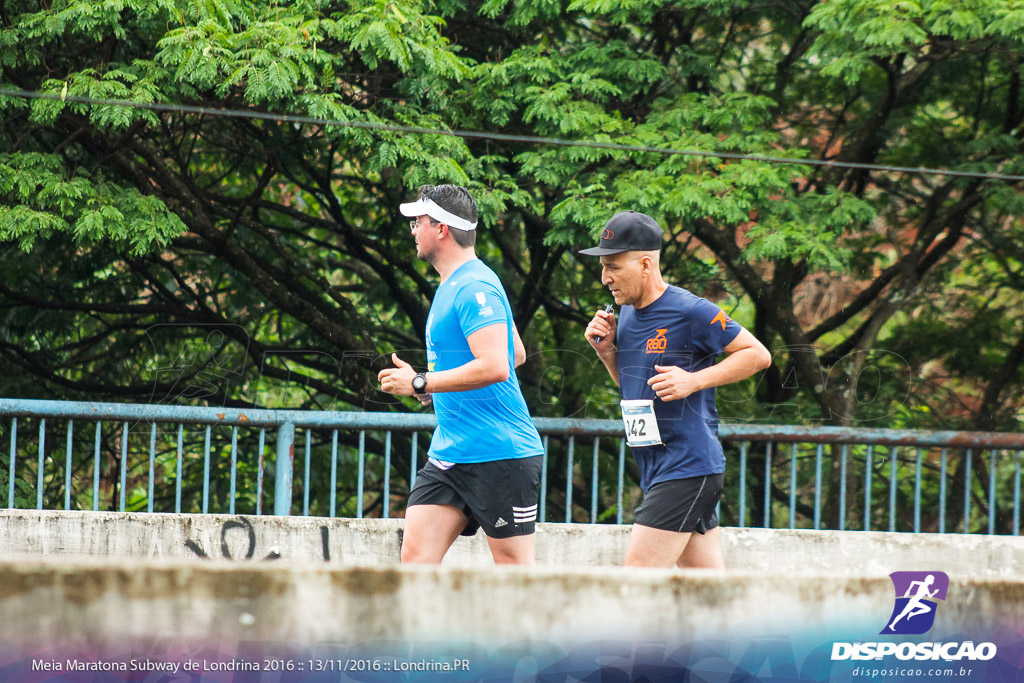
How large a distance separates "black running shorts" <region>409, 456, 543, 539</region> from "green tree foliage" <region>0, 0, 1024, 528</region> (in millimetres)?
2943

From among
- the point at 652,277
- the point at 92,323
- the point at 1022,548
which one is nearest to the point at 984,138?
the point at 1022,548

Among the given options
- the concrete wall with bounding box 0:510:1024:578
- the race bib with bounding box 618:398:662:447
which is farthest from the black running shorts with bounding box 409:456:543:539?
the concrete wall with bounding box 0:510:1024:578

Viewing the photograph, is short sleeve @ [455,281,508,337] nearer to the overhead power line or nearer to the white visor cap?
the white visor cap

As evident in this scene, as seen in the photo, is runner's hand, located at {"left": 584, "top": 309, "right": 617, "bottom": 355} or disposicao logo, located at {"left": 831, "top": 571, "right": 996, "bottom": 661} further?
runner's hand, located at {"left": 584, "top": 309, "right": 617, "bottom": 355}

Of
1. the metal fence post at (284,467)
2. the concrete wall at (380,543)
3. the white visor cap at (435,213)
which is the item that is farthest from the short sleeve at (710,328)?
the metal fence post at (284,467)

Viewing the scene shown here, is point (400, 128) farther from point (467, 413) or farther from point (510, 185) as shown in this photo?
point (467, 413)

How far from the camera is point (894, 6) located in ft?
19.2

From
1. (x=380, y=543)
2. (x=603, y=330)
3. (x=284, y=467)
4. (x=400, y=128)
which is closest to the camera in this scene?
(x=603, y=330)

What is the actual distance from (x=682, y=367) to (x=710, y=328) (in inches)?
7.4

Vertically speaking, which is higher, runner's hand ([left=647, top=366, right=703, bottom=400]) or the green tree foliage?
the green tree foliage

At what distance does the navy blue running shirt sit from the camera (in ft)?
12.0

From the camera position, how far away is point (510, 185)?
6641 millimetres

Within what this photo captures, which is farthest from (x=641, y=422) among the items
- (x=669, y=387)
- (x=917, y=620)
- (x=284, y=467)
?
(x=284, y=467)

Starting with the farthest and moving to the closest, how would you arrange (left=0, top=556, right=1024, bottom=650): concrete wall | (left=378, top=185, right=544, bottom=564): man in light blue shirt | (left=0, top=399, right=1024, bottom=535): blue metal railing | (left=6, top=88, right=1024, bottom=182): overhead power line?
1. (left=0, top=399, right=1024, bottom=535): blue metal railing
2. (left=6, top=88, right=1024, bottom=182): overhead power line
3. (left=378, top=185, right=544, bottom=564): man in light blue shirt
4. (left=0, top=556, right=1024, bottom=650): concrete wall
